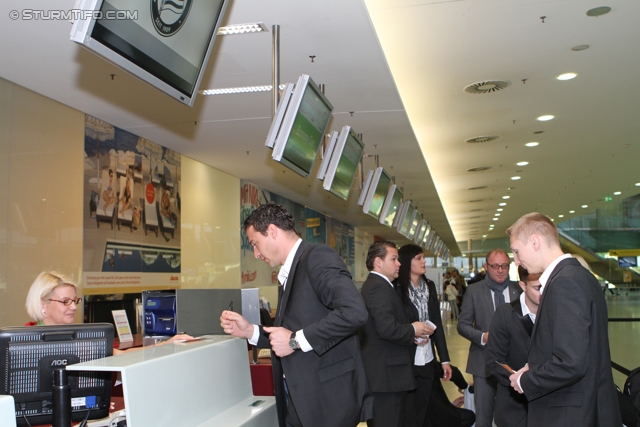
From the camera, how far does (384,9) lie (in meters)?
5.35

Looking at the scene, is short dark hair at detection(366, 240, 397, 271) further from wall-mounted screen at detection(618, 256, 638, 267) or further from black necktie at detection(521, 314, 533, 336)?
wall-mounted screen at detection(618, 256, 638, 267)

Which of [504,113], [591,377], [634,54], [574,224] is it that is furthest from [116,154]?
[574,224]

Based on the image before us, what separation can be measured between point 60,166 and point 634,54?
6.24 m

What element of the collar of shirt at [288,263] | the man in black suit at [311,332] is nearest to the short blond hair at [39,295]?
the man in black suit at [311,332]

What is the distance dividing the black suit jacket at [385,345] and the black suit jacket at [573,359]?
1.76 m

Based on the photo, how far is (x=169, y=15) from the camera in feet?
9.61

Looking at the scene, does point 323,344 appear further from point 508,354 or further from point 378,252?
point 378,252

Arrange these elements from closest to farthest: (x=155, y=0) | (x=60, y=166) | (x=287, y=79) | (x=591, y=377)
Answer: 1. (x=591, y=377)
2. (x=155, y=0)
3. (x=287, y=79)
4. (x=60, y=166)

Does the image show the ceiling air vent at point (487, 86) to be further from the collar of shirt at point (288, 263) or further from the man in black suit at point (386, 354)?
the collar of shirt at point (288, 263)

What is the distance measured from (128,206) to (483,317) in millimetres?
5086

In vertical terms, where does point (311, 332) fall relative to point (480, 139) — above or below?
below

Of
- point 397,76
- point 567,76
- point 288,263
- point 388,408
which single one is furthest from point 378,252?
point 567,76

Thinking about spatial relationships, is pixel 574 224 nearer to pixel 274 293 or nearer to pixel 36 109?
pixel 274 293

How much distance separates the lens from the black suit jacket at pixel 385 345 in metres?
4.23
